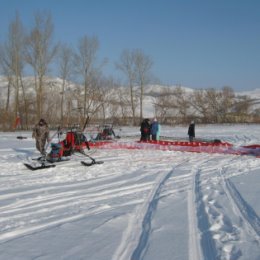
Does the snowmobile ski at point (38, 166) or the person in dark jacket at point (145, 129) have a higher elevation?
the person in dark jacket at point (145, 129)

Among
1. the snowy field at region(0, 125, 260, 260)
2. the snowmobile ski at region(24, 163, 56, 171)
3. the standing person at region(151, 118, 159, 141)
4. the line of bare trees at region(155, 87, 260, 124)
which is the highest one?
the line of bare trees at region(155, 87, 260, 124)

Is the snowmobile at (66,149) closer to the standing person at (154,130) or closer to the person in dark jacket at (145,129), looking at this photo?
the person in dark jacket at (145,129)

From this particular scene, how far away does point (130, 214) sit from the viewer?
18.3 ft

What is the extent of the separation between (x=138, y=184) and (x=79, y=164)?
11.4 ft

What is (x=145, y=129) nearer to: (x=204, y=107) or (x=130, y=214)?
(x=130, y=214)

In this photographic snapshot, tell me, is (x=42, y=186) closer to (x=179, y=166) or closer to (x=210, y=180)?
(x=210, y=180)

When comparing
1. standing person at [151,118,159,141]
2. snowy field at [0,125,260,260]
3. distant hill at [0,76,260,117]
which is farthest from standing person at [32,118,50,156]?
distant hill at [0,76,260,117]

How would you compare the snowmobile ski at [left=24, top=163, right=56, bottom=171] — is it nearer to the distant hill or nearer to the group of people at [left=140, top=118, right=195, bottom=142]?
the group of people at [left=140, top=118, right=195, bottom=142]

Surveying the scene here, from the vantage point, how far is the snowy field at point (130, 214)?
13.6 ft

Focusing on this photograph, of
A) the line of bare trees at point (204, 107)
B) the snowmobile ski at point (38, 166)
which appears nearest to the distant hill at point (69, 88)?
the line of bare trees at point (204, 107)

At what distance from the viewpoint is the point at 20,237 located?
4586 millimetres

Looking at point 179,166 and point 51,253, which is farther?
point 179,166

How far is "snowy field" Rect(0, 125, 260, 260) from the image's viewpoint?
163 inches

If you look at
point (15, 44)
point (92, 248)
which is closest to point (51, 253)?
point (92, 248)
